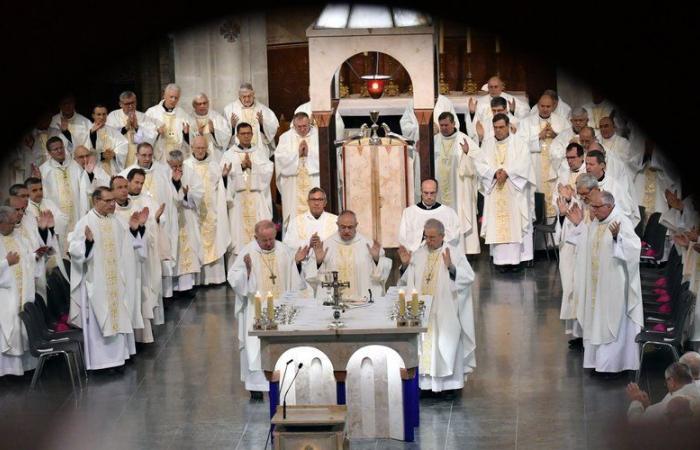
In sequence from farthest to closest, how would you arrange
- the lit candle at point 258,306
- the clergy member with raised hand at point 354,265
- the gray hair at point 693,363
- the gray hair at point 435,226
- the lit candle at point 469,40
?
A: the lit candle at point 469,40
the clergy member with raised hand at point 354,265
the gray hair at point 435,226
the lit candle at point 258,306
the gray hair at point 693,363

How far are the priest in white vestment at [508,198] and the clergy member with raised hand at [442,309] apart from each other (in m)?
4.97

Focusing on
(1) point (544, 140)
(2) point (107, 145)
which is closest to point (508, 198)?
(1) point (544, 140)

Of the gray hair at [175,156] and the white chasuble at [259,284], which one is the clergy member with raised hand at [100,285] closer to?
the white chasuble at [259,284]

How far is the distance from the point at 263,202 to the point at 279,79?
166 inches

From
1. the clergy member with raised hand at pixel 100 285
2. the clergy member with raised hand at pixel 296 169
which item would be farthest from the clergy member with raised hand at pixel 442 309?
the clergy member with raised hand at pixel 296 169

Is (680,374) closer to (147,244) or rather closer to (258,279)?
(258,279)

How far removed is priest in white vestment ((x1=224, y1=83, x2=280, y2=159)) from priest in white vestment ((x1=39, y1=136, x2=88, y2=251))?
2905mm

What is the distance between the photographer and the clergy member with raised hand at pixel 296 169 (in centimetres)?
2006

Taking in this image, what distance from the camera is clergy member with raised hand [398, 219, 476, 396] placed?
14281mm

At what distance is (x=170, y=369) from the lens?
15836mm

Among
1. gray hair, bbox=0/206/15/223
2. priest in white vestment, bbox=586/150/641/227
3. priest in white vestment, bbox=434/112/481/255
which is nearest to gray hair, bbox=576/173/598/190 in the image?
priest in white vestment, bbox=586/150/641/227

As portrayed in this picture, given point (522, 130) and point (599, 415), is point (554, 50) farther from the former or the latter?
point (522, 130)

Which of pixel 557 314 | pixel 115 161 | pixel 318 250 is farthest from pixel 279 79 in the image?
pixel 318 250

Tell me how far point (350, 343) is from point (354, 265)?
75.5 inches
